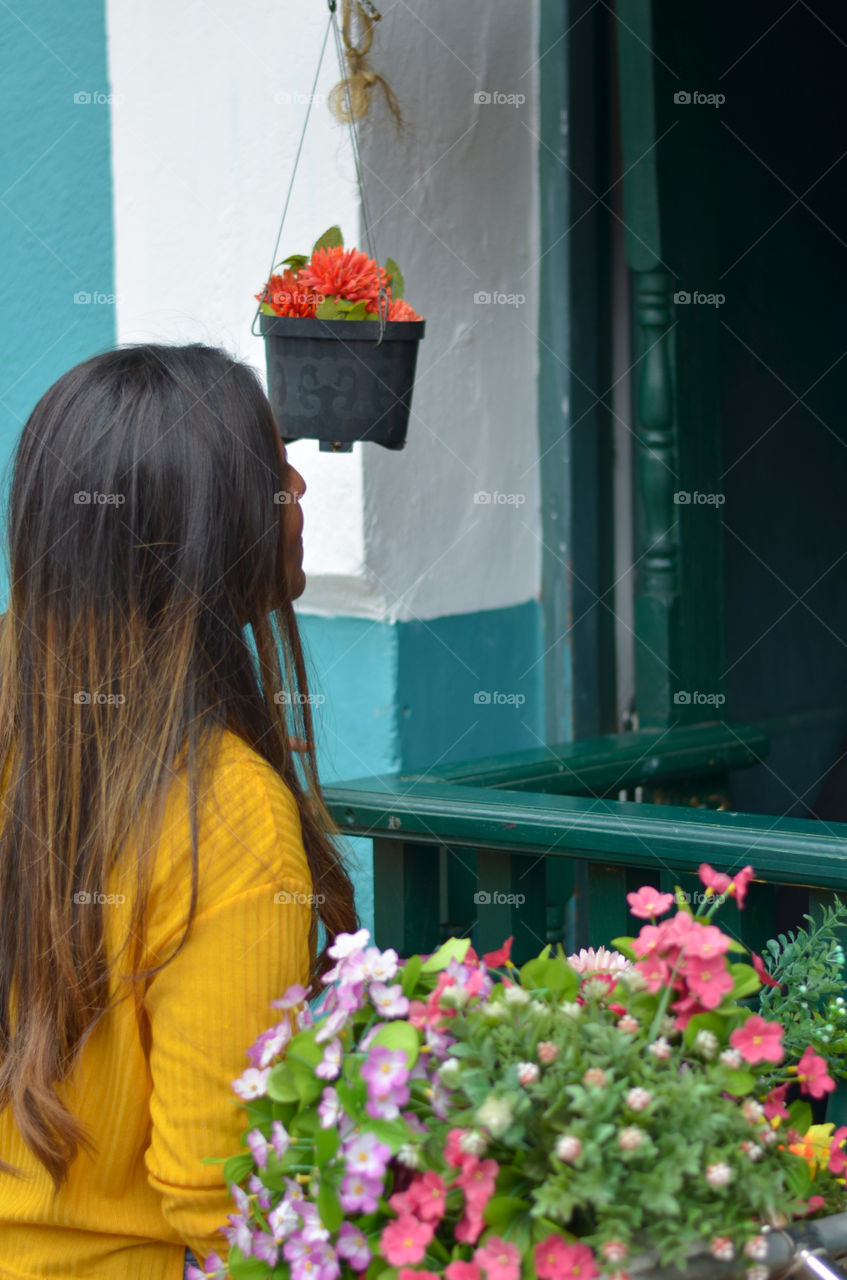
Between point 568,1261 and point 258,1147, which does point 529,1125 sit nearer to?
point 568,1261

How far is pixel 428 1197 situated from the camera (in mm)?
825

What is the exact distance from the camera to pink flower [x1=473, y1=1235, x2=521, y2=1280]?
0.78 m

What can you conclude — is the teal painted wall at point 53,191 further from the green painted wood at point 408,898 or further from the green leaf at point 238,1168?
the green leaf at point 238,1168

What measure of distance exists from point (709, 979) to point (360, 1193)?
24 cm

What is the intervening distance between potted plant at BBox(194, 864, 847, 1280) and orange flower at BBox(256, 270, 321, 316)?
1320 mm

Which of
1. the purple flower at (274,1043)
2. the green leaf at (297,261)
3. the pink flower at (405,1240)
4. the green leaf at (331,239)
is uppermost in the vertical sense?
the green leaf at (331,239)

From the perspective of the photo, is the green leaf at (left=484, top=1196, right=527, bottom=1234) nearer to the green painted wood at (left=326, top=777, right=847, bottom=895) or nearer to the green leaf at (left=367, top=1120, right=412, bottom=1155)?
the green leaf at (left=367, top=1120, right=412, bottom=1155)

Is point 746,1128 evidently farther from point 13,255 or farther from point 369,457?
point 13,255

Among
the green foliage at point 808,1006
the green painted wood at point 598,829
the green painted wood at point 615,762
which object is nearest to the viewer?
the green foliage at point 808,1006

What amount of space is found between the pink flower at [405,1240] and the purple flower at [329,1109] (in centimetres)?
7

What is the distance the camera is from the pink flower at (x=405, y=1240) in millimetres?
812

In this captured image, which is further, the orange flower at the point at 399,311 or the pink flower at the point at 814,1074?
the orange flower at the point at 399,311

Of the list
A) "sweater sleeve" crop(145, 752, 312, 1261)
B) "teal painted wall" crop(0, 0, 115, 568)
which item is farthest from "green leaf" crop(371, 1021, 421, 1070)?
"teal painted wall" crop(0, 0, 115, 568)

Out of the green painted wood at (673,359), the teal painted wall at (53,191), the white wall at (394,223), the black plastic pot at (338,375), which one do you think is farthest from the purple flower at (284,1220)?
the teal painted wall at (53,191)
